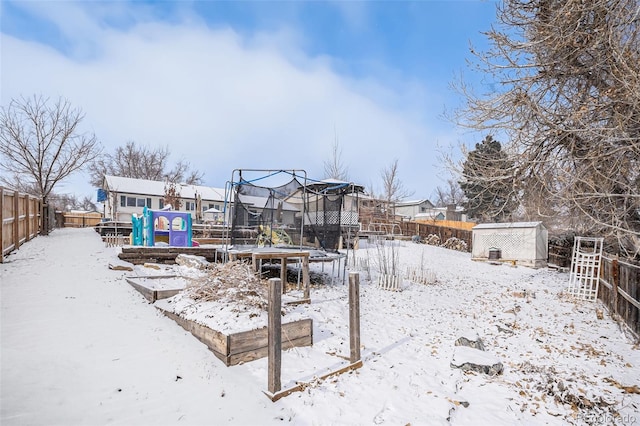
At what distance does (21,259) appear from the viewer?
25.0ft

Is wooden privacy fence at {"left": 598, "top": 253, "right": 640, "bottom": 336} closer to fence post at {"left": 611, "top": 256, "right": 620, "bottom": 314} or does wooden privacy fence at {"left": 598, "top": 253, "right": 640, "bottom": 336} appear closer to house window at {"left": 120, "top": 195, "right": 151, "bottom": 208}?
fence post at {"left": 611, "top": 256, "right": 620, "bottom": 314}

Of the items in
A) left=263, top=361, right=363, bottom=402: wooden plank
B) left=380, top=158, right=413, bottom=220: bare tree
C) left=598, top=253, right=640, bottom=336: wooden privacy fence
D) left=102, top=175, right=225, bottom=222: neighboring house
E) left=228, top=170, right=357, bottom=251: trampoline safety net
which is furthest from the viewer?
left=102, top=175, right=225, bottom=222: neighboring house

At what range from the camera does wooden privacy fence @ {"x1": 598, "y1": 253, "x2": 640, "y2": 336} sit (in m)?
5.52

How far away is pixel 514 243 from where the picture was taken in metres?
16.8

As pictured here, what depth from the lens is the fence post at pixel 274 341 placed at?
3.04 metres

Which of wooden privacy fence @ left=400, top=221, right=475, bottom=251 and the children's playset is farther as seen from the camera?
wooden privacy fence @ left=400, top=221, right=475, bottom=251

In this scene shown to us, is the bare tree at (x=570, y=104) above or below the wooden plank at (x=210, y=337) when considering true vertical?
above

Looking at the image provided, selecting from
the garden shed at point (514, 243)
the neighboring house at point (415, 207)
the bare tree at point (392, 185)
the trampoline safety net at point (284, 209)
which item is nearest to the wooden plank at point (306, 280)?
the trampoline safety net at point (284, 209)

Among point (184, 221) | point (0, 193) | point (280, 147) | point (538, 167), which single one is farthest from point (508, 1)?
point (280, 147)

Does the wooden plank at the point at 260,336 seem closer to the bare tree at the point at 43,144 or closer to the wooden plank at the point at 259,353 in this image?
the wooden plank at the point at 259,353

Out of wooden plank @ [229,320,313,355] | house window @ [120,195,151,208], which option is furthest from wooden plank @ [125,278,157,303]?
house window @ [120,195,151,208]

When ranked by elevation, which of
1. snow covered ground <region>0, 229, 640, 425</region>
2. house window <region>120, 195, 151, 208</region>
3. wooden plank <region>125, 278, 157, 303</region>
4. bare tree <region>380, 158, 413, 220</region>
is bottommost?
snow covered ground <region>0, 229, 640, 425</region>

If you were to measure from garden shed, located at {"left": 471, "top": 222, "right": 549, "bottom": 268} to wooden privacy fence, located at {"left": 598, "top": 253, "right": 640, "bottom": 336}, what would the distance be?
802 centimetres

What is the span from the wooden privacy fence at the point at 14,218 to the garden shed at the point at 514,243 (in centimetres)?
1787
